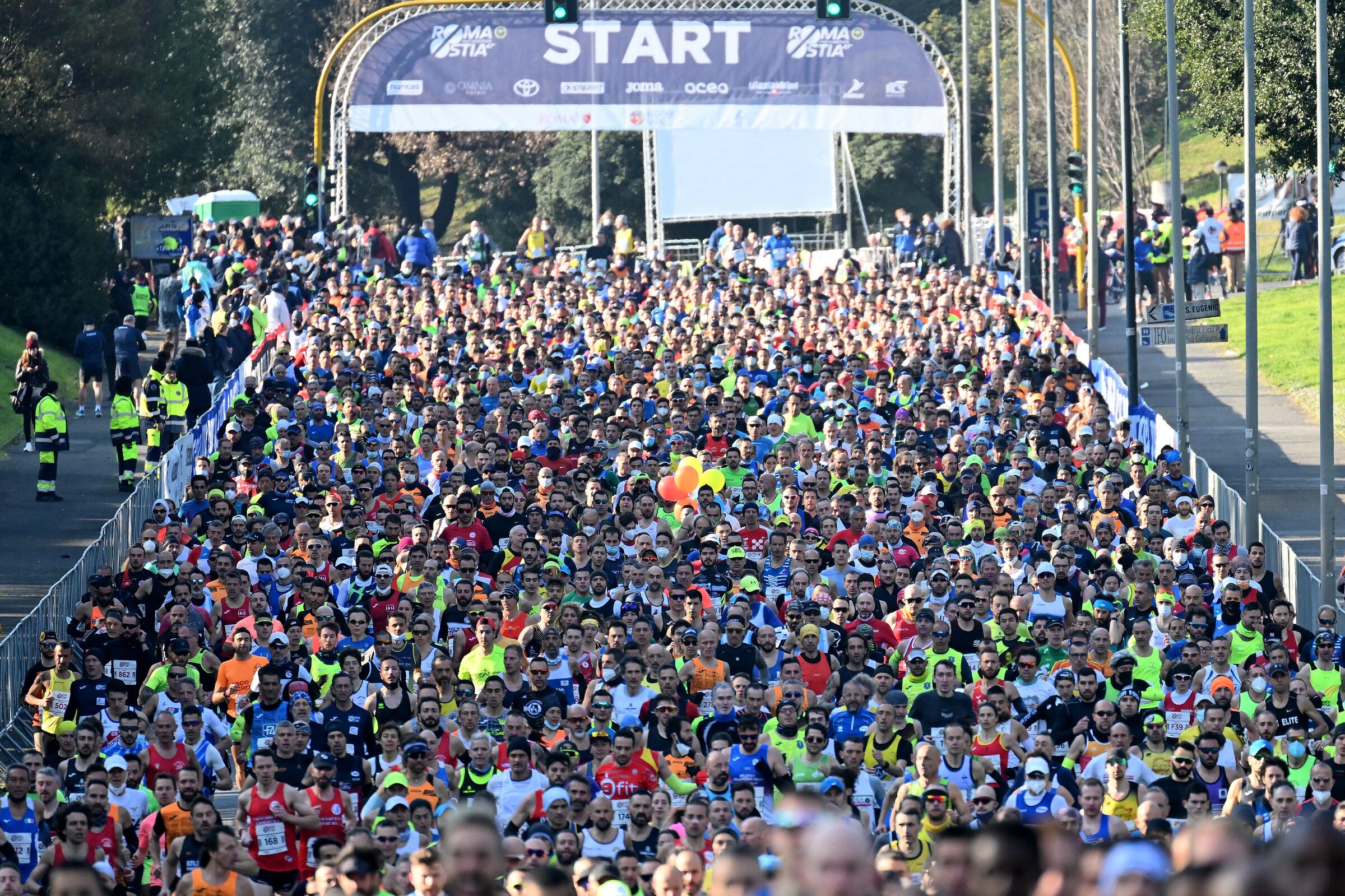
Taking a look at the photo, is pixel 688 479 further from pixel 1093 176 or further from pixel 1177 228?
pixel 1093 176

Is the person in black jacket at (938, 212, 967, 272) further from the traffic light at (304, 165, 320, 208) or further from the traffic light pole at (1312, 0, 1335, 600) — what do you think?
the traffic light pole at (1312, 0, 1335, 600)

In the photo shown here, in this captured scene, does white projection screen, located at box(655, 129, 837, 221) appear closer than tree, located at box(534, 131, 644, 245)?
Yes

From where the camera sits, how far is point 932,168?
61750mm

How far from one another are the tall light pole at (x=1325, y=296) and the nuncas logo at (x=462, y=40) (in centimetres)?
2317

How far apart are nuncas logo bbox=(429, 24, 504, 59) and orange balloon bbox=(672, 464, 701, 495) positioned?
22708 mm

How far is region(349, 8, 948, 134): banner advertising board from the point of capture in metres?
42.3

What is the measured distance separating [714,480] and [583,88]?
22.8 metres

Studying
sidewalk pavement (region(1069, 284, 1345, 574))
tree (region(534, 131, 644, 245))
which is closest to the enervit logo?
sidewalk pavement (region(1069, 284, 1345, 574))

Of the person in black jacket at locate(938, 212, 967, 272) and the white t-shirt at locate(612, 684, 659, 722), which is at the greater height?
the person in black jacket at locate(938, 212, 967, 272)

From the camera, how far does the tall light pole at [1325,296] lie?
20594mm

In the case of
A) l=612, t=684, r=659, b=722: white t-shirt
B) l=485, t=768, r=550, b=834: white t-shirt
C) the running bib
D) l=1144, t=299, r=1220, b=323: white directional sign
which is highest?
l=1144, t=299, r=1220, b=323: white directional sign

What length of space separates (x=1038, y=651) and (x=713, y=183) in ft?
96.8

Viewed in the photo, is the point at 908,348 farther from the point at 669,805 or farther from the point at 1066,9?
the point at 1066,9

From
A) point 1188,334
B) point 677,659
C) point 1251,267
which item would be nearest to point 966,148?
point 1188,334
